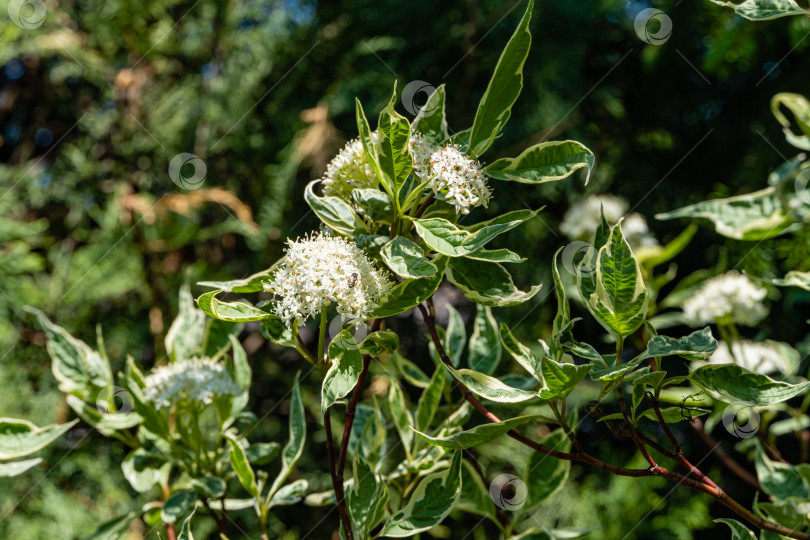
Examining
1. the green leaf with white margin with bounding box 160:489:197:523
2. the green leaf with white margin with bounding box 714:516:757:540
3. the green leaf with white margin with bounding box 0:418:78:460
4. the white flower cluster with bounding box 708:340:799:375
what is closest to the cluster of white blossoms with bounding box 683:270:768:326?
the white flower cluster with bounding box 708:340:799:375

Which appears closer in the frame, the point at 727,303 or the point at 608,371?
the point at 608,371

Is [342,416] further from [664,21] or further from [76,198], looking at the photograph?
[664,21]

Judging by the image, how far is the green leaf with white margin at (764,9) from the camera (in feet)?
1.77

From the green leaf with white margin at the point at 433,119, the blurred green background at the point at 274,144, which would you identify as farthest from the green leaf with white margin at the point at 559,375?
the blurred green background at the point at 274,144

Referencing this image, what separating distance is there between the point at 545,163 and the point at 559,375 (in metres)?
0.16

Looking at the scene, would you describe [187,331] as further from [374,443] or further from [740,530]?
[740,530]

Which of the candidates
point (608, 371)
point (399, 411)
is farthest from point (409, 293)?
point (399, 411)

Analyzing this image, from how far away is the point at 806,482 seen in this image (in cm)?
68

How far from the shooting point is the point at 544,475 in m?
0.69

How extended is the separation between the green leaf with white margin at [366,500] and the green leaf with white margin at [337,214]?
0.21 metres

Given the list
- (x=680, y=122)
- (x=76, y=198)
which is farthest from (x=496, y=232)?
(x=76, y=198)

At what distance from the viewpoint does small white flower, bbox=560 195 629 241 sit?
122 cm

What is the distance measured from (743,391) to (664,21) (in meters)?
0.80

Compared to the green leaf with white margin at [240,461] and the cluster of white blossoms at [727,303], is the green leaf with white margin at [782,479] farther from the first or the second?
the green leaf with white margin at [240,461]
